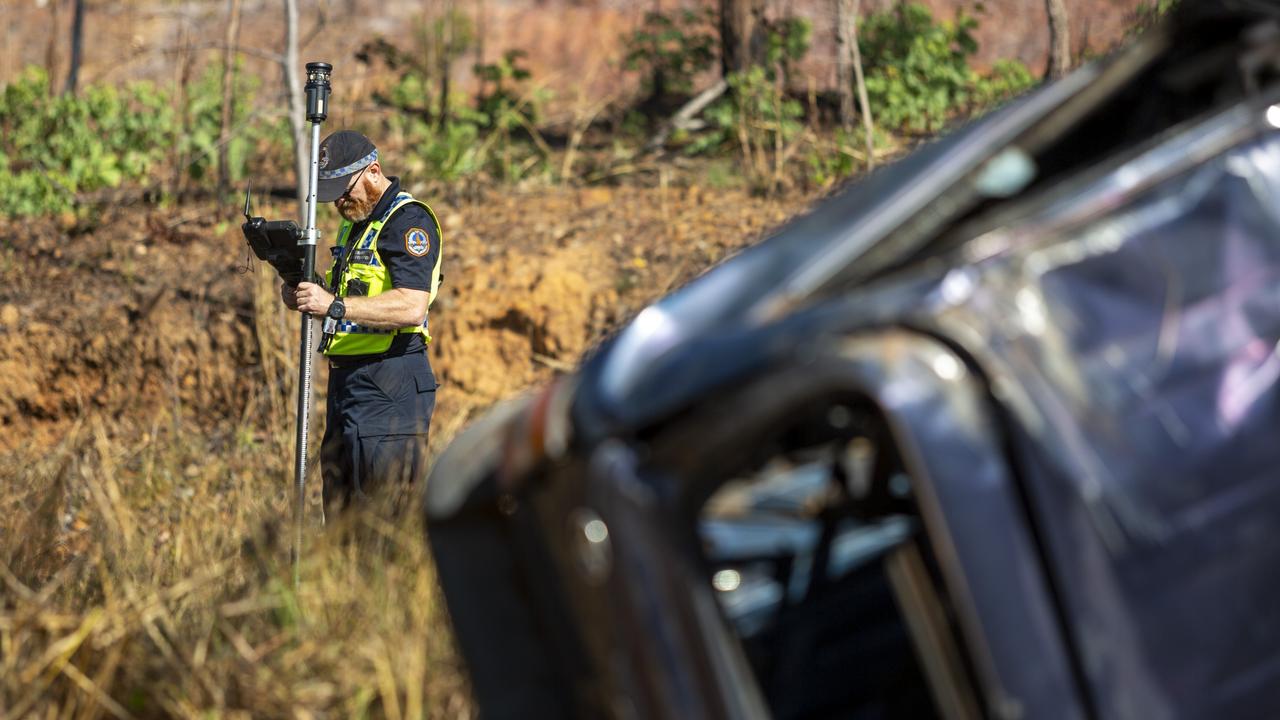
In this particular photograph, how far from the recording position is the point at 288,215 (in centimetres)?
902

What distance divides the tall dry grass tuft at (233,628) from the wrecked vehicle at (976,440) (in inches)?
26.7

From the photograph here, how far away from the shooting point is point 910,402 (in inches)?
71.6

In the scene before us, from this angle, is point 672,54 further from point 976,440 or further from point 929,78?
point 976,440

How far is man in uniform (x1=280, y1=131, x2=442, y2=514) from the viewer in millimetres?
4539

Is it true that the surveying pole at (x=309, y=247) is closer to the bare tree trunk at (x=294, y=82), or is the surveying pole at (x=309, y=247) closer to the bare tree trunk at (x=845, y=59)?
the bare tree trunk at (x=294, y=82)

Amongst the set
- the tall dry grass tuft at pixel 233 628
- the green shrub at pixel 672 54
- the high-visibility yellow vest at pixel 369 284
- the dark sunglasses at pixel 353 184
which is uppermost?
the green shrub at pixel 672 54

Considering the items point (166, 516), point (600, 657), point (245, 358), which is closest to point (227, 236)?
point (245, 358)

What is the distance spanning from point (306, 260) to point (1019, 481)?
128 inches

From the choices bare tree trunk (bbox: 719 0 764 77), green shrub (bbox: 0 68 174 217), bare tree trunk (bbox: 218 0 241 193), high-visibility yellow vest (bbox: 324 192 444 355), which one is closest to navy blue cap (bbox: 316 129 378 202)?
high-visibility yellow vest (bbox: 324 192 444 355)

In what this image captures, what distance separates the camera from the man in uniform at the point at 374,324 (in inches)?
179

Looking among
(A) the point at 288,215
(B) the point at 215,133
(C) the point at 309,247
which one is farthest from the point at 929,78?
(C) the point at 309,247

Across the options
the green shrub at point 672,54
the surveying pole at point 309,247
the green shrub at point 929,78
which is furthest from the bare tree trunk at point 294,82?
the green shrub at point 929,78

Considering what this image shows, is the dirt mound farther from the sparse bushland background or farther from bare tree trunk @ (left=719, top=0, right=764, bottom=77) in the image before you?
bare tree trunk @ (left=719, top=0, right=764, bottom=77)

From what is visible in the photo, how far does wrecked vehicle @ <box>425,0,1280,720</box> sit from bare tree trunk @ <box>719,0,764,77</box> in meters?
7.29
